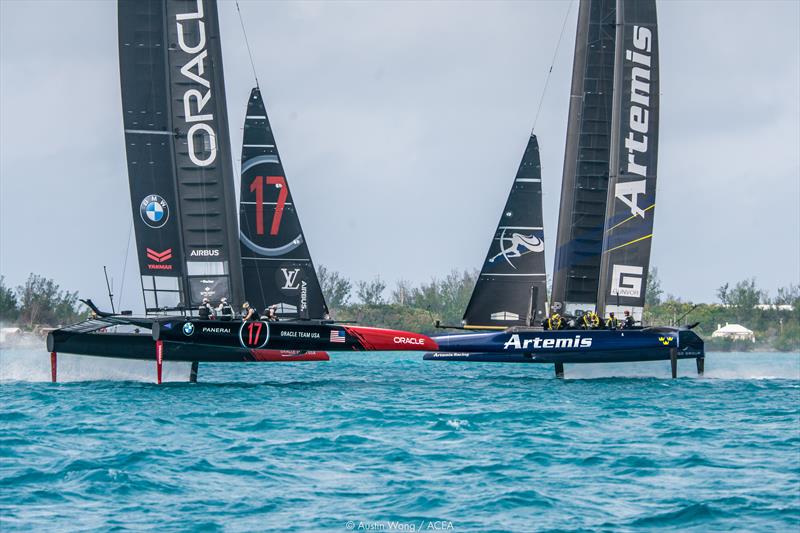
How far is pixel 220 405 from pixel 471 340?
7.49 m

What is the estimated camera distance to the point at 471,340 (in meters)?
28.1

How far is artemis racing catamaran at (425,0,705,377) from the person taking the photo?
30.1m

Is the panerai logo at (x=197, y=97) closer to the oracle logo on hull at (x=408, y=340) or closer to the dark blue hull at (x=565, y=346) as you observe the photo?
the oracle logo on hull at (x=408, y=340)

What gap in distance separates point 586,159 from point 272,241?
310 inches

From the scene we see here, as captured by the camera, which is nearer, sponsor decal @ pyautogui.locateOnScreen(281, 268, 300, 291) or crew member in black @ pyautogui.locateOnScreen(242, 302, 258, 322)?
crew member in black @ pyautogui.locateOnScreen(242, 302, 258, 322)

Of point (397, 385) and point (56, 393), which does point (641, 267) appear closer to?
point (397, 385)

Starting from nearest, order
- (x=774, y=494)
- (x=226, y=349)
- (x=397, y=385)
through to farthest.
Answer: (x=774, y=494) → (x=226, y=349) → (x=397, y=385)

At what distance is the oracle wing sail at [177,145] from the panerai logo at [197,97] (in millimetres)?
22

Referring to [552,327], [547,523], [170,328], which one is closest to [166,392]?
[170,328]

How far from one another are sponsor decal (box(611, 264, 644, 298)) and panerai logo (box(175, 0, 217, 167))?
995 centimetres

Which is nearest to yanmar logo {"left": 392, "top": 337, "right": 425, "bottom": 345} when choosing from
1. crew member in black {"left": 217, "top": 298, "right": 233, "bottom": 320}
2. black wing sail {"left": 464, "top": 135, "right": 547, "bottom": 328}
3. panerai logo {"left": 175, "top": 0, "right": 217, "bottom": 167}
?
black wing sail {"left": 464, "top": 135, "right": 547, "bottom": 328}

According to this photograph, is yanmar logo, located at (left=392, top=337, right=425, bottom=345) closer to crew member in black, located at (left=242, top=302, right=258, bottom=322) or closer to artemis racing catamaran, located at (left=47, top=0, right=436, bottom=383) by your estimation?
artemis racing catamaran, located at (left=47, top=0, right=436, bottom=383)

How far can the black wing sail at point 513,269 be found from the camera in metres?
30.2

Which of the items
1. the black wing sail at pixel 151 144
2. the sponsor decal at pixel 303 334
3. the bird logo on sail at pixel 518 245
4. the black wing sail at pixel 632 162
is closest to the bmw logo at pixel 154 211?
the black wing sail at pixel 151 144
